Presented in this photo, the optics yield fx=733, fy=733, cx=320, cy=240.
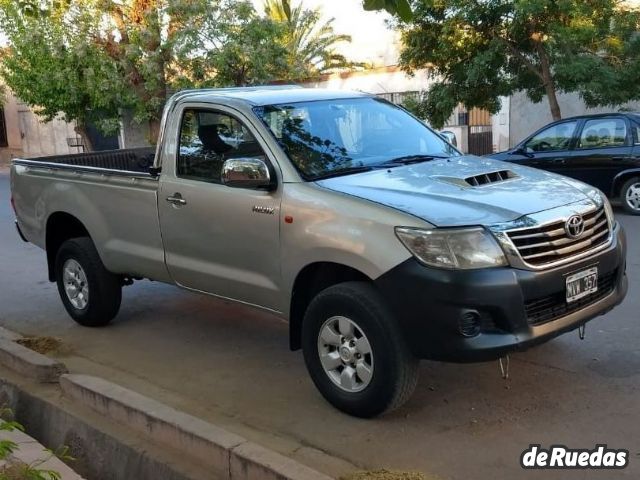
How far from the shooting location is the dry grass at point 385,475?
3490mm

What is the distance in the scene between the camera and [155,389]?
198 inches

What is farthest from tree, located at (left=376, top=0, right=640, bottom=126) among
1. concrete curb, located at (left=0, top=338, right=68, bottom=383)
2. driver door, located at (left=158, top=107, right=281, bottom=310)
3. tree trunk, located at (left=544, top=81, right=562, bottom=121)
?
concrete curb, located at (left=0, top=338, right=68, bottom=383)

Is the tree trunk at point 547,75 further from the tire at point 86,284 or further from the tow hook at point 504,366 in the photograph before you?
the tow hook at point 504,366

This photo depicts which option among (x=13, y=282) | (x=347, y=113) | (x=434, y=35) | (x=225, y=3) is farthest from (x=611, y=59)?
(x=13, y=282)

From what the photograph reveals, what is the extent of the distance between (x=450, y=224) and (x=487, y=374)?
1.52 meters

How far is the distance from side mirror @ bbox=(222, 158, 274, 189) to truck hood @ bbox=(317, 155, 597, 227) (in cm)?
35

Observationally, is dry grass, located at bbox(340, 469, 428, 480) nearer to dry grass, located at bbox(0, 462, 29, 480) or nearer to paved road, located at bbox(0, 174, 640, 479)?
paved road, located at bbox(0, 174, 640, 479)

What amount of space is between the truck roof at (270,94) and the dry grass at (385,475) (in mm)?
2649

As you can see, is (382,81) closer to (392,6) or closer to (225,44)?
(225,44)

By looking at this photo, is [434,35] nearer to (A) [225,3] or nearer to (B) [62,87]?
(A) [225,3]

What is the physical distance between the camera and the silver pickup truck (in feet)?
12.4

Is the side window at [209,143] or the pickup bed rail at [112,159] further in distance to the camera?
the pickup bed rail at [112,159]

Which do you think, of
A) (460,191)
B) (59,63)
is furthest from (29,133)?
(460,191)

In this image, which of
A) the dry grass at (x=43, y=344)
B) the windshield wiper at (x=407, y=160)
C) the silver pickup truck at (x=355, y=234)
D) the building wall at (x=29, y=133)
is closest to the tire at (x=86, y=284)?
the silver pickup truck at (x=355, y=234)
